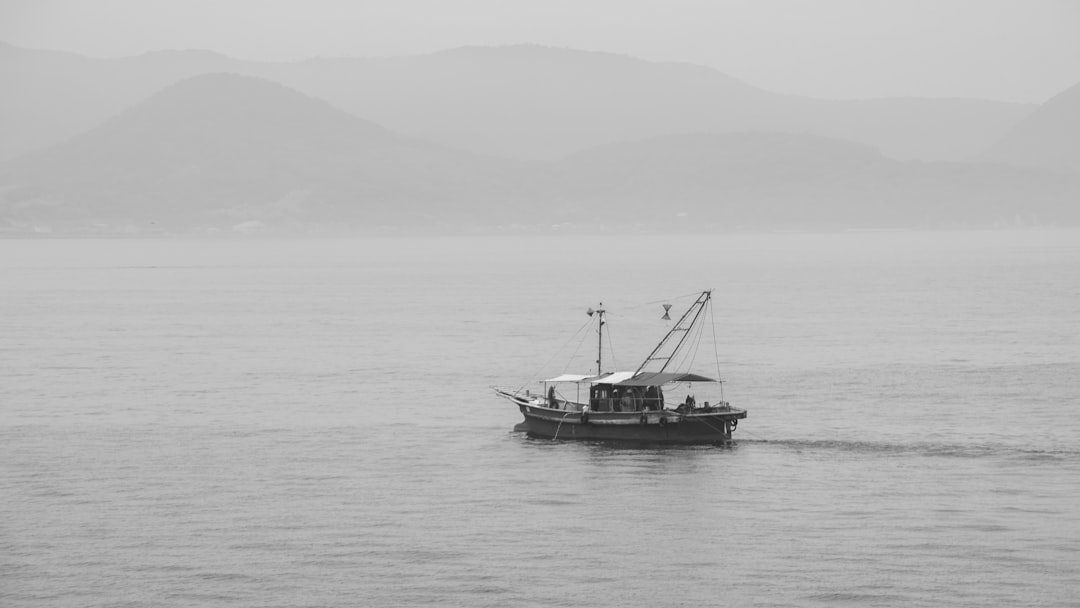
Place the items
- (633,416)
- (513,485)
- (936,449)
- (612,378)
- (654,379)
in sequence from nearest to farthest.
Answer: (513,485), (936,449), (633,416), (654,379), (612,378)

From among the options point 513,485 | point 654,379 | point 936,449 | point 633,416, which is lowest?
point 513,485

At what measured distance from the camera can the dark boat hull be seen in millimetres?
72969

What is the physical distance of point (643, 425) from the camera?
73688mm

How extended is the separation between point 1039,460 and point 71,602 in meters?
43.4

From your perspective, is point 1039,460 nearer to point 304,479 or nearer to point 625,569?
point 625,569

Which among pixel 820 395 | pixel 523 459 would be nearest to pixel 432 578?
pixel 523 459

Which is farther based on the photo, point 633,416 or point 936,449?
point 633,416

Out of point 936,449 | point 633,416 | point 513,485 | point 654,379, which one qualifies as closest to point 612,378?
point 654,379

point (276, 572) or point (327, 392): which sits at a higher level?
point (327, 392)

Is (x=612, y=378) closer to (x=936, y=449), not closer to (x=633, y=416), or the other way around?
(x=633, y=416)

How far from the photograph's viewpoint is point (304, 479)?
66.1 metres

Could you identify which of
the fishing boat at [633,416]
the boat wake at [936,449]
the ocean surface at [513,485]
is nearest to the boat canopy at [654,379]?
the fishing boat at [633,416]

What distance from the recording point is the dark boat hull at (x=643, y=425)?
73.0 metres

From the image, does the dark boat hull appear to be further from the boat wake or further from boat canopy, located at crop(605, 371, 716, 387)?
the boat wake
